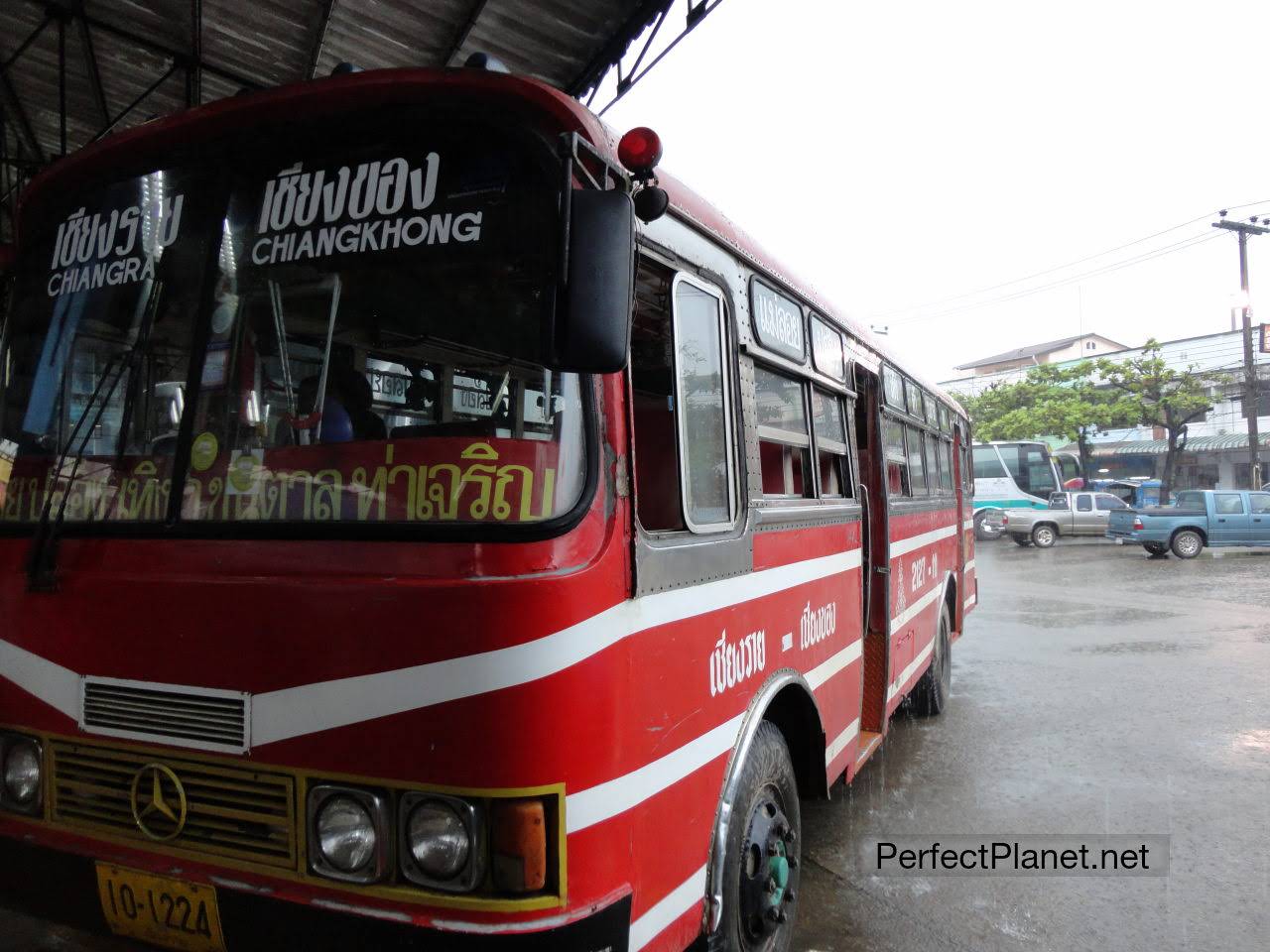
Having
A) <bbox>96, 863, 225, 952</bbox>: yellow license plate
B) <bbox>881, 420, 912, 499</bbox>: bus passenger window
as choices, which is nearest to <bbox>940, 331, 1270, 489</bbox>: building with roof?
<bbox>881, 420, 912, 499</bbox>: bus passenger window

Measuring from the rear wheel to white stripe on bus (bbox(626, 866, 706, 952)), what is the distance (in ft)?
80.2

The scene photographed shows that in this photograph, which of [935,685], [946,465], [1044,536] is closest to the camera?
[935,685]

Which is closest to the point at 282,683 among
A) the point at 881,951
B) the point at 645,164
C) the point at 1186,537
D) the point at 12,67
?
the point at 645,164

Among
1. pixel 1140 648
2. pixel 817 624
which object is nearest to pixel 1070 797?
pixel 817 624

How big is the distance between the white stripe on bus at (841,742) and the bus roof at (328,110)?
2.10 meters

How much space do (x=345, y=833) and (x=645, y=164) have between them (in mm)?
1665

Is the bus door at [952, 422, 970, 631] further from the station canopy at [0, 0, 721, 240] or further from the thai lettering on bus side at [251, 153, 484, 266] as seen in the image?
the thai lettering on bus side at [251, 153, 484, 266]

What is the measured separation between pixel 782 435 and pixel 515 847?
198cm

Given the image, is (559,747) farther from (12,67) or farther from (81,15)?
(12,67)

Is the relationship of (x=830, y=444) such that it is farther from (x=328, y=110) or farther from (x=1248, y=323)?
(x=1248, y=323)

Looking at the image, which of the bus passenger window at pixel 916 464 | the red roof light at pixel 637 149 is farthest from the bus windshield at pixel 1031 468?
the red roof light at pixel 637 149

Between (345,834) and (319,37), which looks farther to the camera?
(319,37)

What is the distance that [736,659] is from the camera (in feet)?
9.08

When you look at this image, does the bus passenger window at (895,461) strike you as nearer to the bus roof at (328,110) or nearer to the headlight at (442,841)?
the bus roof at (328,110)
